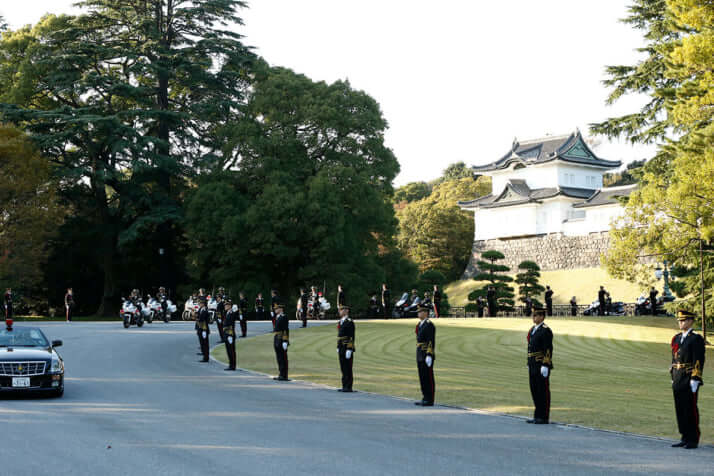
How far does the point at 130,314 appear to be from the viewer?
125ft

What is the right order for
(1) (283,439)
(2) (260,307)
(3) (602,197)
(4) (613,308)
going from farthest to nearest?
(3) (602,197) → (4) (613,308) → (2) (260,307) → (1) (283,439)

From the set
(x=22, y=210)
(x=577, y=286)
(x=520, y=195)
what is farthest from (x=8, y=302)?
(x=520, y=195)

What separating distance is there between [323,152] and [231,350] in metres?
31.9

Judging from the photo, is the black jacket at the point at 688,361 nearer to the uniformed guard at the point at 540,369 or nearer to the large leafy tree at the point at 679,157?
the uniformed guard at the point at 540,369

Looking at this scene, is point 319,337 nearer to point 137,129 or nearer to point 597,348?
Result: point 597,348

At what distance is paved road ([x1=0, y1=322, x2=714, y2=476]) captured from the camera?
29.8 feet

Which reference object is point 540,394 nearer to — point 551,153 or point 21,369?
point 21,369

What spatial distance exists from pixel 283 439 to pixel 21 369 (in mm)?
6589

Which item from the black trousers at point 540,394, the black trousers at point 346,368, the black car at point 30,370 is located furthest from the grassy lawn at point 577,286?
the black car at point 30,370

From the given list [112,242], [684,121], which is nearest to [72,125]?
[112,242]

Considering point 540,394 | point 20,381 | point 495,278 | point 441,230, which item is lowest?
point 20,381

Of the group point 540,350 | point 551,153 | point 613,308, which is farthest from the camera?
point 551,153

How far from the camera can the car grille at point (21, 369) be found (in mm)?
14828

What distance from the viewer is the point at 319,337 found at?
33531 millimetres
